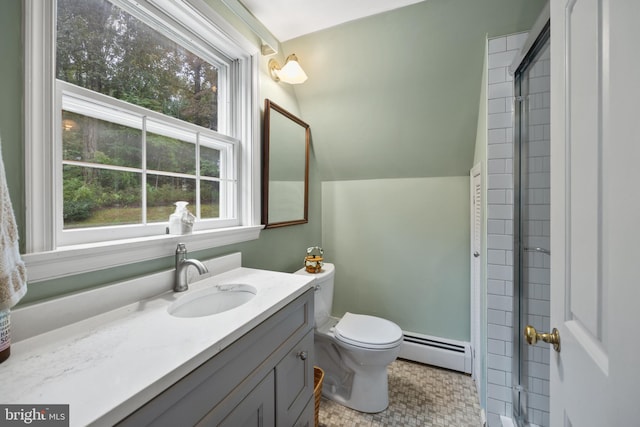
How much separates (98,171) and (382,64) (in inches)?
63.1

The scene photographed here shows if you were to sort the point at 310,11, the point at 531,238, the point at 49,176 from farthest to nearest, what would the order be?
the point at 310,11 → the point at 531,238 → the point at 49,176

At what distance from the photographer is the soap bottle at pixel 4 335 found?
21.7 inches

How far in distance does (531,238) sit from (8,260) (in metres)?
1.88

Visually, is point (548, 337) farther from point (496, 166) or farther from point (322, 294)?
point (322, 294)

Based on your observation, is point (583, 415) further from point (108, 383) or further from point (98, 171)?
point (98, 171)

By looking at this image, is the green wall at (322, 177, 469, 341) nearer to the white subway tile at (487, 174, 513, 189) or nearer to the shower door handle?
the white subway tile at (487, 174, 513, 189)

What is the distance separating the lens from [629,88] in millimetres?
372

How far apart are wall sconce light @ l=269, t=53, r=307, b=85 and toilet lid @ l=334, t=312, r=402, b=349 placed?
160 centimetres

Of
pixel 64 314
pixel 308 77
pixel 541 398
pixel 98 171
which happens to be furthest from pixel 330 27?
pixel 541 398

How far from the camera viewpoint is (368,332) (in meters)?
1.63

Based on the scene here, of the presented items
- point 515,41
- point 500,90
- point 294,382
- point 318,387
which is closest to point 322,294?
point 318,387

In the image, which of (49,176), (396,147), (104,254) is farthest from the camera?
(396,147)

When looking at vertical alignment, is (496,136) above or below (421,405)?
above

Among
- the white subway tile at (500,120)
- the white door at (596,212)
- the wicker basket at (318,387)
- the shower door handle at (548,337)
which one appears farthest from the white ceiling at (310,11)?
the wicker basket at (318,387)
